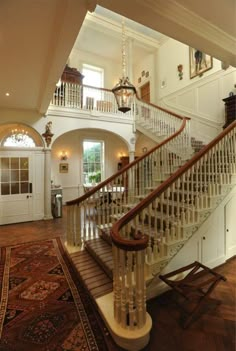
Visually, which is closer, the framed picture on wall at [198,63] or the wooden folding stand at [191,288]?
the wooden folding stand at [191,288]

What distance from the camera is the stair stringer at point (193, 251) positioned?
224cm

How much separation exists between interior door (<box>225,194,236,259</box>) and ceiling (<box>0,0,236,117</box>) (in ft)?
7.03

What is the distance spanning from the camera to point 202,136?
602 centimetres

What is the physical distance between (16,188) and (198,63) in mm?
6955

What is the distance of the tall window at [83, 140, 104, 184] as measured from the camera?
8.38 metres

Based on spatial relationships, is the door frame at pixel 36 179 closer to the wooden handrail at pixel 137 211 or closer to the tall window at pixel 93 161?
the tall window at pixel 93 161

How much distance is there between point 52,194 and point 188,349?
5170mm

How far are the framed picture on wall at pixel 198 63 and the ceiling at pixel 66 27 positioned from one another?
A: 13.1ft

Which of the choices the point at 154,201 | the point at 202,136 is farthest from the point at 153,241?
the point at 202,136

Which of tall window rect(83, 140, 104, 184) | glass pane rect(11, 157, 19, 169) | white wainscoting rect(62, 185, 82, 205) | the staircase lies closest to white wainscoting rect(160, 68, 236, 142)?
the staircase

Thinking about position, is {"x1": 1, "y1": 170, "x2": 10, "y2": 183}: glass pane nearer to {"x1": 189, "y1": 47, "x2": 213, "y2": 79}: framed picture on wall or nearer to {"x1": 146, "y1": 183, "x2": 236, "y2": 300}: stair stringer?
{"x1": 146, "y1": 183, "x2": 236, "y2": 300}: stair stringer

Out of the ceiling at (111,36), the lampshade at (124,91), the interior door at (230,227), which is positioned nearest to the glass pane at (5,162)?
the lampshade at (124,91)

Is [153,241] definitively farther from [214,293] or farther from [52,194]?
[52,194]

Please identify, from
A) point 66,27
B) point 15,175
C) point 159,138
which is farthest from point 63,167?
point 66,27
